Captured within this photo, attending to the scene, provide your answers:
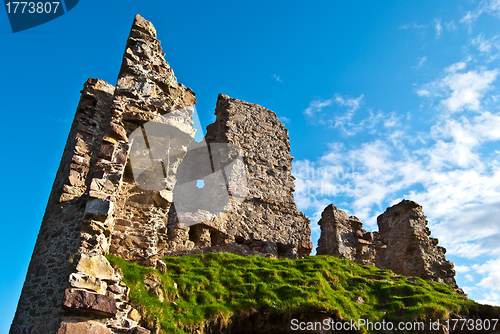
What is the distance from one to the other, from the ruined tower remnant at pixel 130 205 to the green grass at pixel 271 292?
0.60m

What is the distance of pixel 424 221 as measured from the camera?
18125 mm

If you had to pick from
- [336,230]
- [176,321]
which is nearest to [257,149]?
[336,230]

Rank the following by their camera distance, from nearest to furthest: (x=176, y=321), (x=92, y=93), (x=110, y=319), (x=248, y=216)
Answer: (x=110, y=319)
(x=176, y=321)
(x=92, y=93)
(x=248, y=216)

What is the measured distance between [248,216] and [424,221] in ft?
32.1

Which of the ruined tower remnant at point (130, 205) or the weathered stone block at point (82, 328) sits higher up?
the ruined tower remnant at point (130, 205)

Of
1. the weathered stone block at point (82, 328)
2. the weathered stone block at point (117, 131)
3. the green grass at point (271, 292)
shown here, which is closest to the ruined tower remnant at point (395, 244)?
the green grass at point (271, 292)

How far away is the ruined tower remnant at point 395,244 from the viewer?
52.9 ft

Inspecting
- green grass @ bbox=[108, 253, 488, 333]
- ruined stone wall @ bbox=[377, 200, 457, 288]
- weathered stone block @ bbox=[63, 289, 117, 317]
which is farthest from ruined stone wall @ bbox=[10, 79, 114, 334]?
ruined stone wall @ bbox=[377, 200, 457, 288]

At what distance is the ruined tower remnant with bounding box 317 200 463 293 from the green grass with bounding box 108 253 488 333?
4.61 metres

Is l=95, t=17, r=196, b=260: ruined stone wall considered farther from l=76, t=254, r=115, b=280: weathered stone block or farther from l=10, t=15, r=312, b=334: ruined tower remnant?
l=76, t=254, r=115, b=280: weathered stone block

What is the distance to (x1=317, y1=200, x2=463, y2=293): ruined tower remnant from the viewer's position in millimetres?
16109

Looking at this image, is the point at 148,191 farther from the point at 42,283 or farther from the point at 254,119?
the point at 254,119

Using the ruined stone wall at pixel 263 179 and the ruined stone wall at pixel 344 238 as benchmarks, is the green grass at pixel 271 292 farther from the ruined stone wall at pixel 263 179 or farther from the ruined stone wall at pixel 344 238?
the ruined stone wall at pixel 344 238

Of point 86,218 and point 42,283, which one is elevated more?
point 86,218
